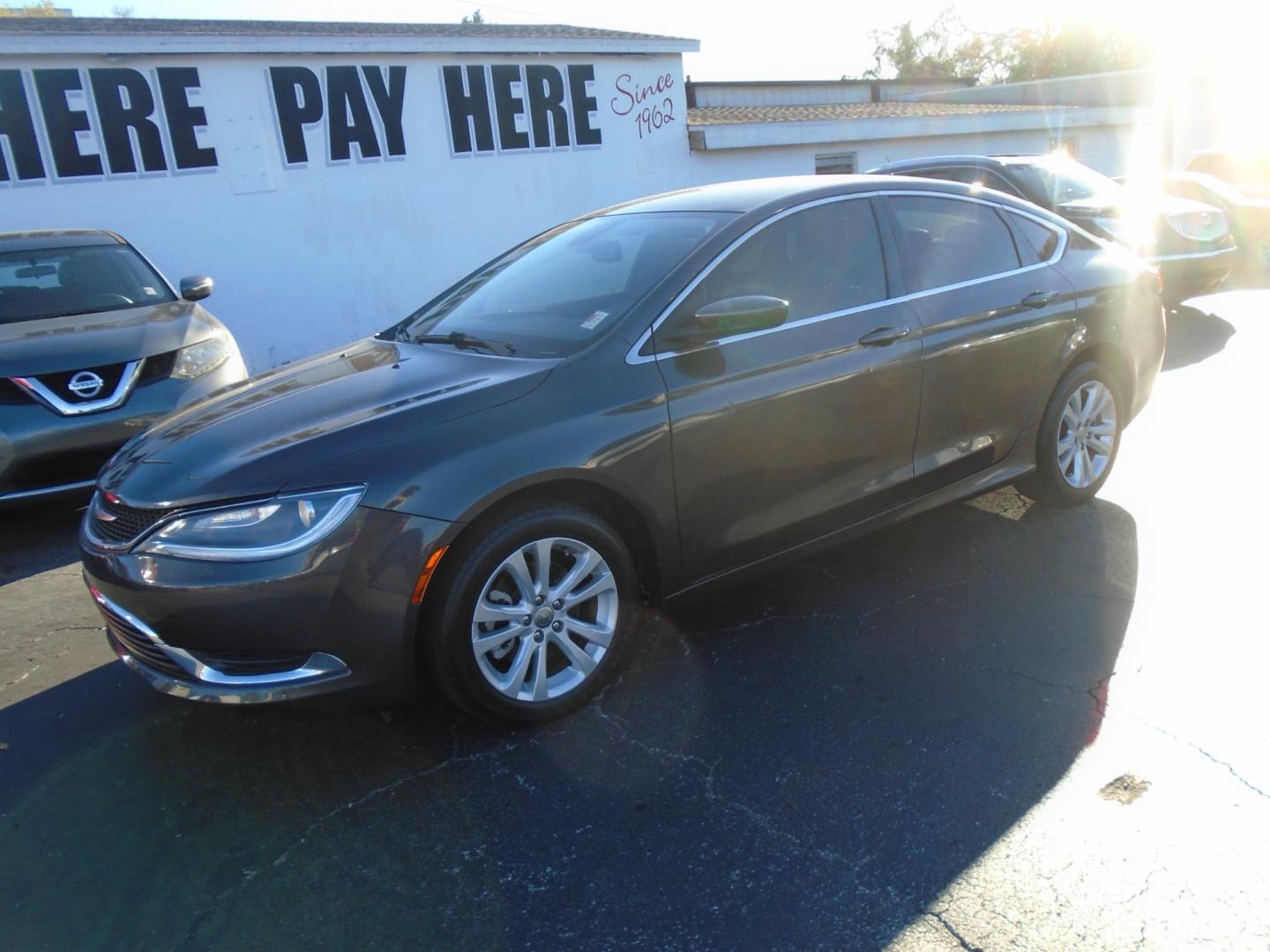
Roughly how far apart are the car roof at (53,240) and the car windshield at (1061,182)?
729cm

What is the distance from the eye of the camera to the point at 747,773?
2.98 meters

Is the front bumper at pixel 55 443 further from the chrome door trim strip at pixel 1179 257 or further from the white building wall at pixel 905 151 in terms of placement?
the white building wall at pixel 905 151

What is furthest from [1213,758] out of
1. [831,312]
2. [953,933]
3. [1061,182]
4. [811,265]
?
[1061,182]

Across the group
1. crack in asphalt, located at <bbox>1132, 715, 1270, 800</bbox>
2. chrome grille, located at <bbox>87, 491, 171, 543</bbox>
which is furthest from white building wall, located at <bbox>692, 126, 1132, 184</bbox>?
chrome grille, located at <bbox>87, 491, 171, 543</bbox>

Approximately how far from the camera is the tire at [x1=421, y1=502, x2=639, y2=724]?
3.00m

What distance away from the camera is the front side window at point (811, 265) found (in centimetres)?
370

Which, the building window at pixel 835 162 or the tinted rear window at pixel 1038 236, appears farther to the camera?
the building window at pixel 835 162

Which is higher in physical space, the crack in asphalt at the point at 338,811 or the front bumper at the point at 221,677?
the front bumper at the point at 221,677

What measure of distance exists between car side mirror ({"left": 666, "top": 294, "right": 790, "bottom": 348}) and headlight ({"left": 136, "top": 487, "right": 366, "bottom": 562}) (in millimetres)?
1256

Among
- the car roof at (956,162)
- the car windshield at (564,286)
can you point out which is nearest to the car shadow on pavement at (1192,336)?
the car roof at (956,162)

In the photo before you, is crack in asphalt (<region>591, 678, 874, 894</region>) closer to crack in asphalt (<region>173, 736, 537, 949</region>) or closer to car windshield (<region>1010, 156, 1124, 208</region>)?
crack in asphalt (<region>173, 736, 537, 949</region>)

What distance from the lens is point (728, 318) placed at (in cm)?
342

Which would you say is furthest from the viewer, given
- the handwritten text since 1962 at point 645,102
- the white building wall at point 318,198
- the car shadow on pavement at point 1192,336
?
the handwritten text since 1962 at point 645,102

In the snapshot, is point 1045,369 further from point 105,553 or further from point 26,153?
point 26,153
